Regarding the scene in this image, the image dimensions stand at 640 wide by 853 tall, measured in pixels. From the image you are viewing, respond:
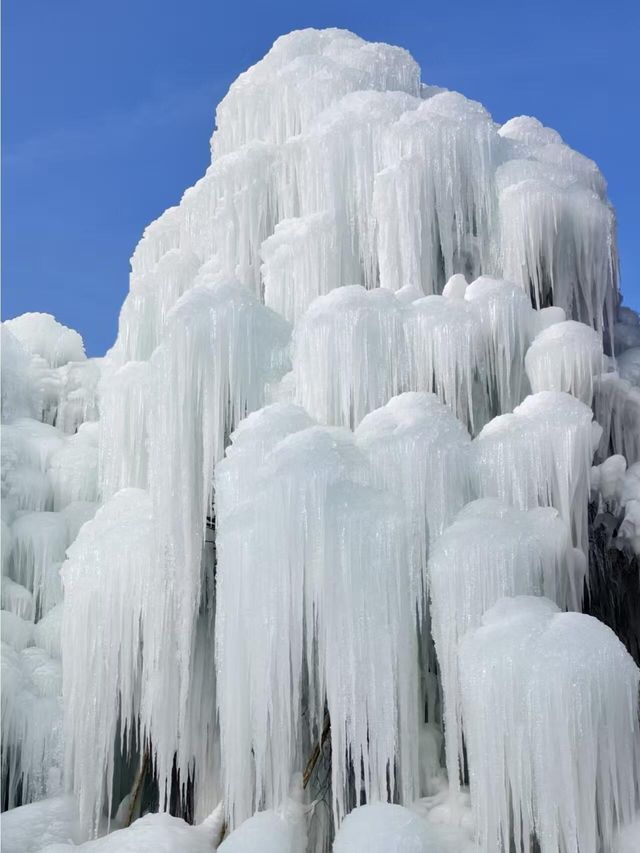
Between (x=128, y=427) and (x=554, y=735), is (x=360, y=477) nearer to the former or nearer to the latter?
(x=554, y=735)

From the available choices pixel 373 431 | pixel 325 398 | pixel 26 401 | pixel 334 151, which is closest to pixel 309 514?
pixel 373 431

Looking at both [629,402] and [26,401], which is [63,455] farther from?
[629,402]

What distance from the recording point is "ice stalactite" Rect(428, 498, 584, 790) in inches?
278

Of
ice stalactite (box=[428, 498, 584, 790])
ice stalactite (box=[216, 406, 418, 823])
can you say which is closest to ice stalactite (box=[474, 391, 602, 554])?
ice stalactite (box=[428, 498, 584, 790])

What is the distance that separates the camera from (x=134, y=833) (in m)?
7.57

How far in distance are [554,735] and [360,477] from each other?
239 centimetres

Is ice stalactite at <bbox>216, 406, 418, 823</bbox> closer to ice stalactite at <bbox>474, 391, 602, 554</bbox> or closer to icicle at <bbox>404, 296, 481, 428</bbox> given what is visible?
ice stalactite at <bbox>474, 391, 602, 554</bbox>

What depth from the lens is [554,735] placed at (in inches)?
239

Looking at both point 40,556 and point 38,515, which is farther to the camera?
point 38,515

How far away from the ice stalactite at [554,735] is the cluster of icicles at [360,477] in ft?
0.06

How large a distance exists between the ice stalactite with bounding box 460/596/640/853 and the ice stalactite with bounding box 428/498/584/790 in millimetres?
561

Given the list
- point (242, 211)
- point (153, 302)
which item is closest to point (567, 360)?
point (242, 211)

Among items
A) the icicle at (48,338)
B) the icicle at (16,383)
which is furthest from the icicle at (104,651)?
the icicle at (48,338)

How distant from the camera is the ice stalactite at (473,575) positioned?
23.1ft
